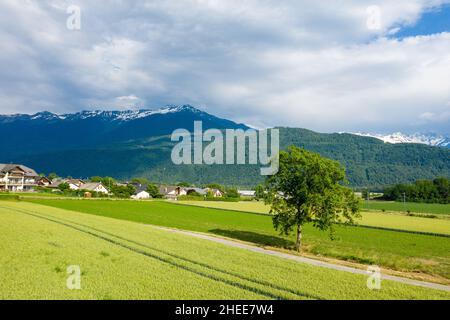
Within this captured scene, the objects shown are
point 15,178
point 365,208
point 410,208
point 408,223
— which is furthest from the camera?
point 15,178

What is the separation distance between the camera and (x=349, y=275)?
2169 cm

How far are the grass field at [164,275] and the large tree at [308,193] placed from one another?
11973mm

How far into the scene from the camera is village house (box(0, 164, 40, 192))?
16138 centimetres

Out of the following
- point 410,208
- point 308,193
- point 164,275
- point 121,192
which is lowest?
point 410,208

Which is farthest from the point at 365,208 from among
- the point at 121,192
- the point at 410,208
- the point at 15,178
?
the point at 15,178

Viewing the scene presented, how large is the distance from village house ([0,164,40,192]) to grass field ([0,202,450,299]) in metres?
155

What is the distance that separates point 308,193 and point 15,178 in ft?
542

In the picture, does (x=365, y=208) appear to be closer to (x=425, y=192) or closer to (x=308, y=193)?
(x=308, y=193)

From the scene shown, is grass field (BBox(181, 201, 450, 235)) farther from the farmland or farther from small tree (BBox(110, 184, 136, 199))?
small tree (BBox(110, 184, 136, 199))

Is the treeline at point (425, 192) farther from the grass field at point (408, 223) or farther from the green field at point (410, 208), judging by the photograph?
the grass field at point (408, 223)

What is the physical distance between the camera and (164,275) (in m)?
19.1

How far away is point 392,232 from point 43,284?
2105 inches
